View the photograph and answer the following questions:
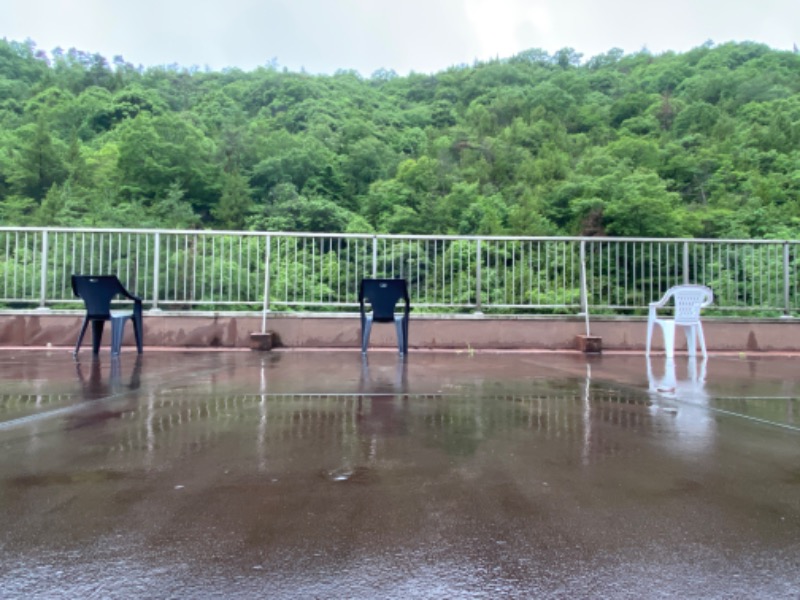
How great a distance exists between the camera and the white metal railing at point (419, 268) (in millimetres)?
7898

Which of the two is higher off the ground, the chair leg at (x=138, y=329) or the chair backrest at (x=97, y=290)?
the chair backrest at (x=97, y=290)

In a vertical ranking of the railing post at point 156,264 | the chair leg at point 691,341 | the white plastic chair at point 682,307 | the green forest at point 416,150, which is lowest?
the chair leg at point 691,341

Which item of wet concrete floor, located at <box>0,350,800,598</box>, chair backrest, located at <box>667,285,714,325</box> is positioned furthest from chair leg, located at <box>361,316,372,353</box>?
chair backrest, located at <box>667,285,714,325</box>

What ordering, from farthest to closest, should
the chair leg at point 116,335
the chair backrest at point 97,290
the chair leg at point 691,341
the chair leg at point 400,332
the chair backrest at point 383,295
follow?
the chair leg at point 691,341, the chair leg at point 400,332, the chair backrest at point 383,295, the chair leg at point 116,335, the chair backrest at point 97,290

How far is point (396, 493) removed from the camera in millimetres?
2230

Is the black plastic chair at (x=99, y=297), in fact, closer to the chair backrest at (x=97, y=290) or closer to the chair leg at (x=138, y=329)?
the chair backrest at (x=97, y=290)

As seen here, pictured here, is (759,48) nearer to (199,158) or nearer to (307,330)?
(199,158)

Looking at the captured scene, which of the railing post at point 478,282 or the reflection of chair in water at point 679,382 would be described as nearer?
the reflection of chair in water at point 679,382

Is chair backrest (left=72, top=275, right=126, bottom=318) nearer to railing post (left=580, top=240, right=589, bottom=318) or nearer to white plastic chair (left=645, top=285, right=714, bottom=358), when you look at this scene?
railing post (left=580, top=240, right=589, bottom=318)

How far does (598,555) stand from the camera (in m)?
1.73

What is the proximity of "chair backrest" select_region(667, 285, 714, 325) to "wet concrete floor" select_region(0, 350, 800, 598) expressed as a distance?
107 inches

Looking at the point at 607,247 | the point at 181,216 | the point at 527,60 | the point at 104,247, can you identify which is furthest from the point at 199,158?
the point at 527,60

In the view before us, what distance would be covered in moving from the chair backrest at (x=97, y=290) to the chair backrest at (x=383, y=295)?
9.53ft

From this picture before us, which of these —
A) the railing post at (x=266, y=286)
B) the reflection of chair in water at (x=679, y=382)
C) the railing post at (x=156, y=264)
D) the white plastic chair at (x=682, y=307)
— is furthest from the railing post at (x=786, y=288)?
the railing post at (x=156, y=264)
